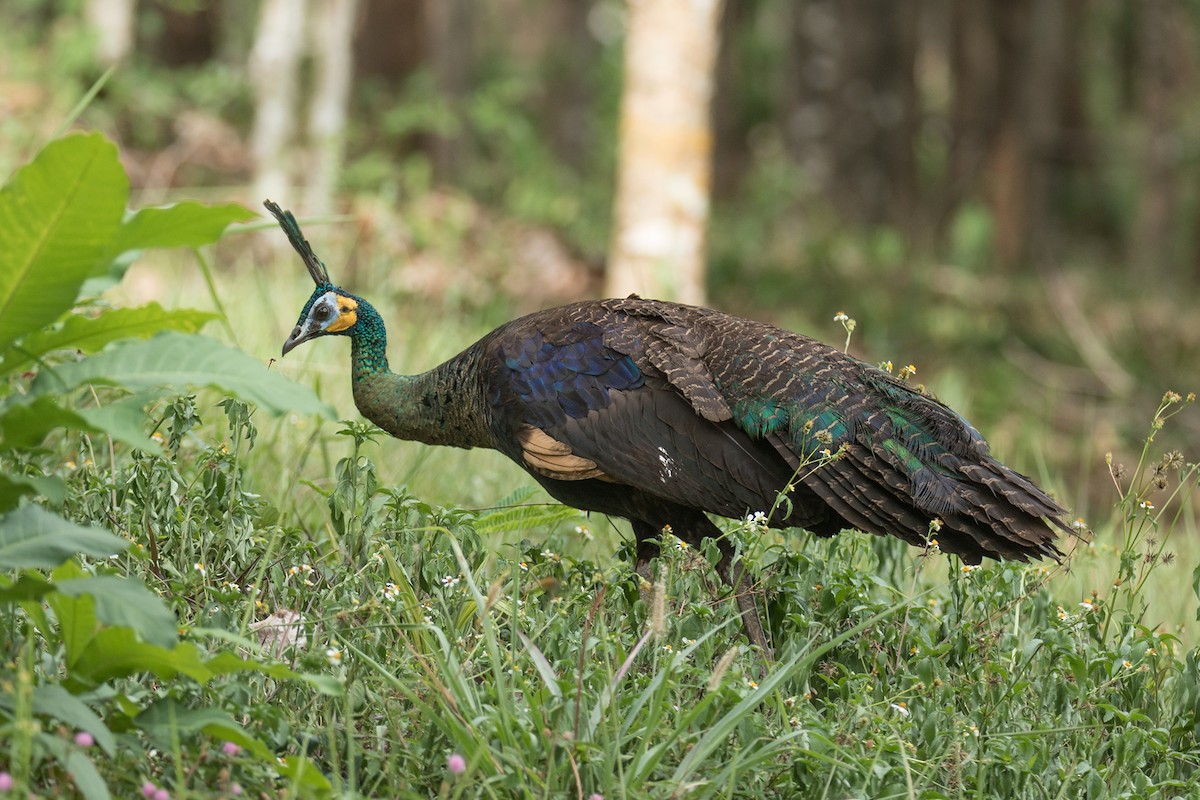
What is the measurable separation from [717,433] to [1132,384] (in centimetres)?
790

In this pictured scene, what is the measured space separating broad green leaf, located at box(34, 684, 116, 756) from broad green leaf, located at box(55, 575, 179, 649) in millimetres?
157

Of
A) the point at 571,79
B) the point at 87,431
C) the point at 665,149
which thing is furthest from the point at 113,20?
the point at 87,431

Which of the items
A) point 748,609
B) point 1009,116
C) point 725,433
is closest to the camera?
point 748,609

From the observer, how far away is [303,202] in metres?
8.80

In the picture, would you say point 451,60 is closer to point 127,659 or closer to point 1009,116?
point 1009,116

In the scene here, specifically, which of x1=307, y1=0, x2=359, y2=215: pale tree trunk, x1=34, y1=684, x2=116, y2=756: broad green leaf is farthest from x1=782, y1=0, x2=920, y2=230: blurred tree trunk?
x1=34, y1=684, x2=116, y2=756: broad green leaf

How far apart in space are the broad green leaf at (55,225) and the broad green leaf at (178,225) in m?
0.08

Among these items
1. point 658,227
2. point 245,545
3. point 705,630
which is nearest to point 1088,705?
point 705,630

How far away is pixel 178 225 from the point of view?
2824mm

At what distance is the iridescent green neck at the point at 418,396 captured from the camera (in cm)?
437

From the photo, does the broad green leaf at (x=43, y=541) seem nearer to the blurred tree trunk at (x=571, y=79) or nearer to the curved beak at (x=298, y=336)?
the curved beak at (x=298, y=336)

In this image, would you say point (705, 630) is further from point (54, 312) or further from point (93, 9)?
point (93, 9)

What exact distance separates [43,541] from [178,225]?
71 cm

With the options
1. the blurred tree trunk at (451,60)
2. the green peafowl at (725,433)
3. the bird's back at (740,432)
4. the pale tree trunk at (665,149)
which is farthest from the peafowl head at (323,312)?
the blurred tree trunk at (451,60)
